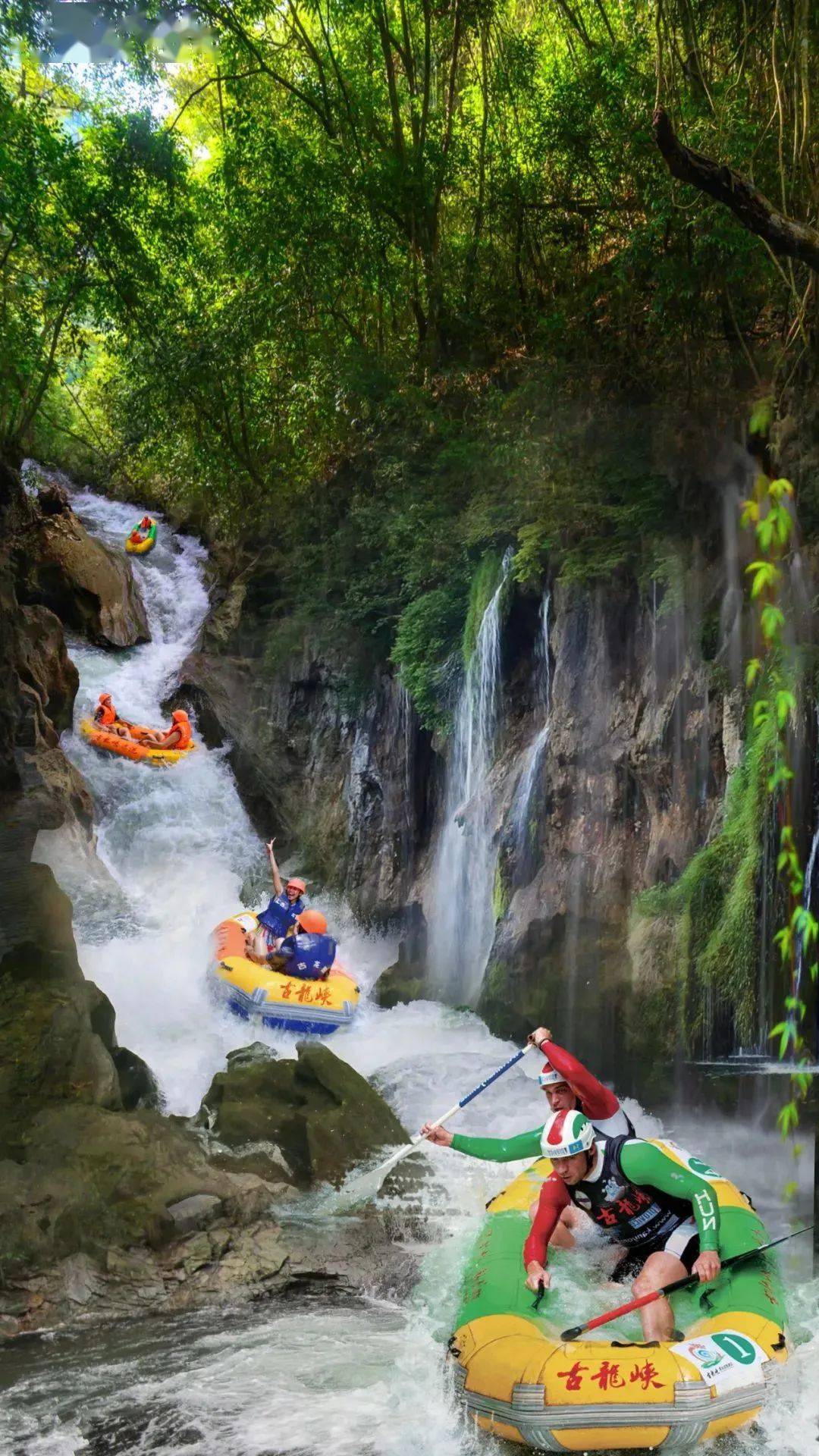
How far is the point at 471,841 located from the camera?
1040 cm

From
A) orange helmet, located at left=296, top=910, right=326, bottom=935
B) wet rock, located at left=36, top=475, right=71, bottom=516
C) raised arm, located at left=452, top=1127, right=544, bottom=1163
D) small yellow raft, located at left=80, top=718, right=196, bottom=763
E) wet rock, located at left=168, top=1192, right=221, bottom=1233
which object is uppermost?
wet rock, located at left=36, top=475, right=71, bottom=516

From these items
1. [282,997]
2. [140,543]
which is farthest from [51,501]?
[282,997]

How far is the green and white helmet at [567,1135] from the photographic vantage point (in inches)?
177

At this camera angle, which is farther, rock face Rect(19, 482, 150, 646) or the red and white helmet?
rock face Rect(19, 482, 150, 646)

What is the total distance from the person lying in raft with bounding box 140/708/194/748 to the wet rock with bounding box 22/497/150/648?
282 cm

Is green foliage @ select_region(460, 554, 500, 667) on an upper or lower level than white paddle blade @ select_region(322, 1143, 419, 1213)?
upper

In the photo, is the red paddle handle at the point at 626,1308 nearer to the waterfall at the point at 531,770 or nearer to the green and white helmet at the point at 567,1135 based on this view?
the green and white helmet at the point at 567,1135

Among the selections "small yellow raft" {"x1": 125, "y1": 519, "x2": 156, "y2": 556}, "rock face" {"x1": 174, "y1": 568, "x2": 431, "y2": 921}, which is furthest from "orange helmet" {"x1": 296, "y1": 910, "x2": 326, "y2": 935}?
"small yellow raft" {"x1": 125, "y1": 519, "x2": 156, "y2": 556}

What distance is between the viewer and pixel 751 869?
22.6 ft

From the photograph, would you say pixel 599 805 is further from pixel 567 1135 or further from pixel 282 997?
pixel 567 1135

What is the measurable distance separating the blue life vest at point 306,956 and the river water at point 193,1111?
59cm

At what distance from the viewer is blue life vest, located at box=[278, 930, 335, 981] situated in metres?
9.45

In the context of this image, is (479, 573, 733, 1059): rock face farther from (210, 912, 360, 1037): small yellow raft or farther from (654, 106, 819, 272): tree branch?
(654, 106, 819, 272): tree branch

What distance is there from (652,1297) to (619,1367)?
1.71 ft
